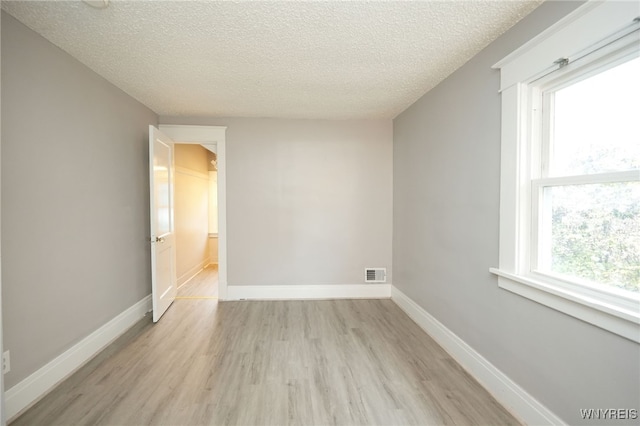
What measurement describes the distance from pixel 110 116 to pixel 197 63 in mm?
1058

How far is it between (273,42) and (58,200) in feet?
6.13

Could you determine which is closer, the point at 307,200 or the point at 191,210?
the point at 307,200

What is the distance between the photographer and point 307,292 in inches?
137

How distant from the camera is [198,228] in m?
5.00

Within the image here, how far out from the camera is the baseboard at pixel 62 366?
1.56 meters

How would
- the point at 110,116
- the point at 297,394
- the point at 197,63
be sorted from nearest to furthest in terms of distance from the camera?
the point at 297,394
the point at 197,63
the point at 110,116

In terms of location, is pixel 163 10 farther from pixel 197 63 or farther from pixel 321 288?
pixel 321 288

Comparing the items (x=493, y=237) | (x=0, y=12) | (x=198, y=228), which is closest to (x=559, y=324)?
(x=493, y=237)

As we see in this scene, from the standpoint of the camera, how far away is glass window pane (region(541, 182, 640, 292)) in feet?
3.75
